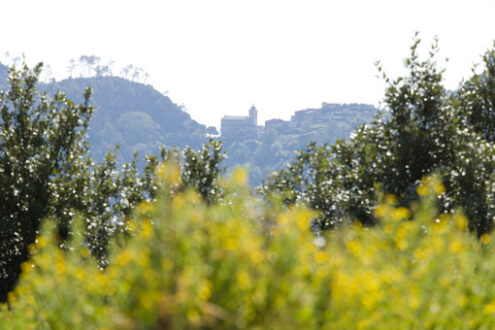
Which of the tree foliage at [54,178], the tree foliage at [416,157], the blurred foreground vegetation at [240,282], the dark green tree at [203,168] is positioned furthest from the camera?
the dark green tree at [203,168]

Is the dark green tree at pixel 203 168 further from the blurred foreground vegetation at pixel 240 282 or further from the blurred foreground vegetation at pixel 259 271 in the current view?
the blurred foreground vegetation at pixel 240 282

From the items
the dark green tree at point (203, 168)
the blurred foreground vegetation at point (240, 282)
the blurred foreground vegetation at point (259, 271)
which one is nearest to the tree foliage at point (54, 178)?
the dark green tree at point (203, 168)

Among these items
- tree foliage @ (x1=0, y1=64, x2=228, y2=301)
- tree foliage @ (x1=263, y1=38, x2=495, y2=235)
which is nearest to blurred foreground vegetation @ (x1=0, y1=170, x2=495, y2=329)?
tree foliage @ (x1=263, y1=38, x2=495, y2=235)

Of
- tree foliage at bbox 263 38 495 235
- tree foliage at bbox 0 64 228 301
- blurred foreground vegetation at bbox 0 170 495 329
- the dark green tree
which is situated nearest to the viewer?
blurred foreground vegetation at bbox 0 170 495 329

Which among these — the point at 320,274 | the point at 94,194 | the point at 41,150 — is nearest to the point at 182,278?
the point at 320,274

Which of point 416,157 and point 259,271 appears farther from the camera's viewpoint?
point 416,157

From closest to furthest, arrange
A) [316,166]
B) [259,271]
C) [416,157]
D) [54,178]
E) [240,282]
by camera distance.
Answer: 1. [240,282]
2. [259,271]
3. [416,157]
4. [54,178]
5. [316,166]

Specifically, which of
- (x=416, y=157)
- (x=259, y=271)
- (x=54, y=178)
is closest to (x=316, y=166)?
(x=416, y=157)

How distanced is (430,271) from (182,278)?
2.41 m

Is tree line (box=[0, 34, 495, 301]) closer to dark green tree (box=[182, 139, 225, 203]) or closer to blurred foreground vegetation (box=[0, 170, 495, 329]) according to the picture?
dark green tree (box=[182, 139, 225, 203])

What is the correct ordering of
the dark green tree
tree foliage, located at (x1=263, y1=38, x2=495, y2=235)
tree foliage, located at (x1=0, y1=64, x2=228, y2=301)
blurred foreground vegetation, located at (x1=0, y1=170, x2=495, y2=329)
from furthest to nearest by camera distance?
the dark green tree, tree foliage, located at (x1=0, y1=64, x2=228, y2=301), tree foliage, located at (x1=263, y1=38, x2=495, y2=235), blurred foreground vegetation, located at (x1=0, y1=170, x2=495, y2=329)

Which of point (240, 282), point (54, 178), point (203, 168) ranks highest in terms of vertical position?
point (240, 282)

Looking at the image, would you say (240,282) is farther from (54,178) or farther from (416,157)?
(54,178)

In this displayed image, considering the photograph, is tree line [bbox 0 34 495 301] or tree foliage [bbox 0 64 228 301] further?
tree foliage [bbox 0 64 228 301]
